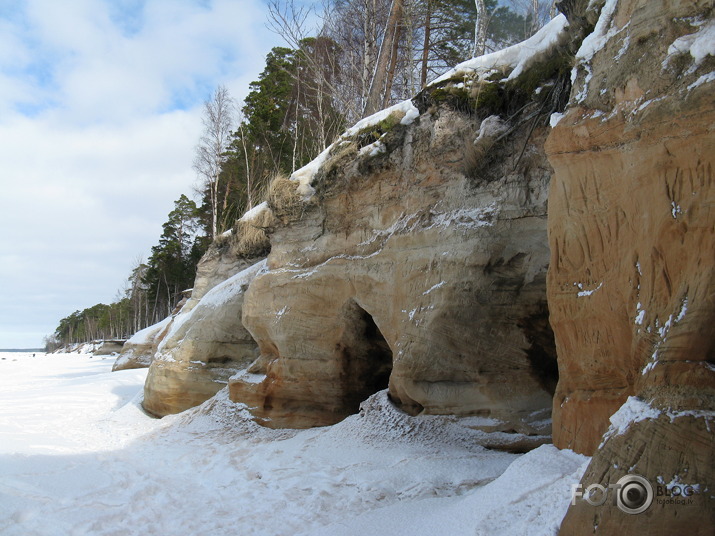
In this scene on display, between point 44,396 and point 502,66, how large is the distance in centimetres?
1268

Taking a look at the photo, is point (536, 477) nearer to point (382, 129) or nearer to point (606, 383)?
point (606, 383)

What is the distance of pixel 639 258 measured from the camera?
351 centimetres

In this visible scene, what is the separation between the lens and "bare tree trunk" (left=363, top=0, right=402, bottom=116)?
12203 millimetres

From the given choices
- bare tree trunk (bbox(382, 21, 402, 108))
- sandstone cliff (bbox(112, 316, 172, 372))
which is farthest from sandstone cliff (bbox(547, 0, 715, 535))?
sandstone cliff (bbox(112, 316, 172, 372))

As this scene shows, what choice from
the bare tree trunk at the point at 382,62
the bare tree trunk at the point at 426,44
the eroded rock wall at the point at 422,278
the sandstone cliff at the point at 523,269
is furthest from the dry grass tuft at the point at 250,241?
the bare tree trunk at the point at 426,44

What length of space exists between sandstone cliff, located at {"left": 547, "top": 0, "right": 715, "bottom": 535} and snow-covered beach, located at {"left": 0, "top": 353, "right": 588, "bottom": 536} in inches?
23.6

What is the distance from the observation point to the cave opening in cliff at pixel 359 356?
8.05m

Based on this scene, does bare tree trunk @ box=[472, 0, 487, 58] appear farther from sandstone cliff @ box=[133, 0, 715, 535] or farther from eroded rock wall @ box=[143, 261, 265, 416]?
eroded rock wall @ box=[143, 261, 265, 416]

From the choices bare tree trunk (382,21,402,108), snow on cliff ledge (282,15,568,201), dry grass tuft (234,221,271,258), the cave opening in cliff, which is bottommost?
the cave opening in cliff

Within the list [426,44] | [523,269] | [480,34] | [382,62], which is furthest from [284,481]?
[426,44]

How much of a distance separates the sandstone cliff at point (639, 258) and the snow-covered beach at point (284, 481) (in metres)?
0.60

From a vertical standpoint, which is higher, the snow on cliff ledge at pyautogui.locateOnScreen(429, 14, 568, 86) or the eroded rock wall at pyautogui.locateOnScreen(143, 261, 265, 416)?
the snow on cliff ledge at pyautogui.locateOnScreen(429, 14, 568, 86)

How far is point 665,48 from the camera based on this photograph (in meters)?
3.47

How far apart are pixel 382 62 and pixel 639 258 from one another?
406 inches
